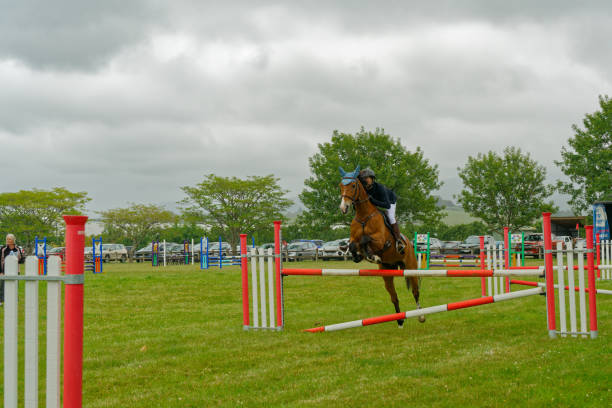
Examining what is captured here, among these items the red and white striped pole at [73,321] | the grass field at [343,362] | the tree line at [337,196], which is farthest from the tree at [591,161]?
the red and white striped pole at [73,321]

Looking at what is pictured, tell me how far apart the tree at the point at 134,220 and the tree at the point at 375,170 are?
54.0ft

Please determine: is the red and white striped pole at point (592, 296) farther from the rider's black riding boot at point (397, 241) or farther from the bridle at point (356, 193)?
the bridle at point (356, 193)

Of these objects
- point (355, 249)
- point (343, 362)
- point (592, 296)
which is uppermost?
point (355, 249)

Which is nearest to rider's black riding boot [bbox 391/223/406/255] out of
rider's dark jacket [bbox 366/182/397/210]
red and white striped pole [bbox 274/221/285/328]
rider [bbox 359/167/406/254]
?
rider [bbox 359/167/406/254]

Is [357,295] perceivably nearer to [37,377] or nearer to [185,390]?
[185,390]

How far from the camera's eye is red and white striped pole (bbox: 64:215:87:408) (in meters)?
3.22

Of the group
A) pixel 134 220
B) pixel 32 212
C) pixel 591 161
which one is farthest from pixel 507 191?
pixel 32 212

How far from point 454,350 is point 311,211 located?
1669 inches

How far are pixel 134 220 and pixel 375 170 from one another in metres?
25.0

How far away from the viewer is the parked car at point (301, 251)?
39.9 m

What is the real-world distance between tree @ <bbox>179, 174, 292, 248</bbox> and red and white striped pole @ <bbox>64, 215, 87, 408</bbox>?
48.0m

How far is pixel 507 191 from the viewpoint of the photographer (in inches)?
1857

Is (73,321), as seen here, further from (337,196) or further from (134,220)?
(134,220)

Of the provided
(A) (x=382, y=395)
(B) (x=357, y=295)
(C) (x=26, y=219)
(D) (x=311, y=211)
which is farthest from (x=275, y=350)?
(C) (x=26, y=219)
